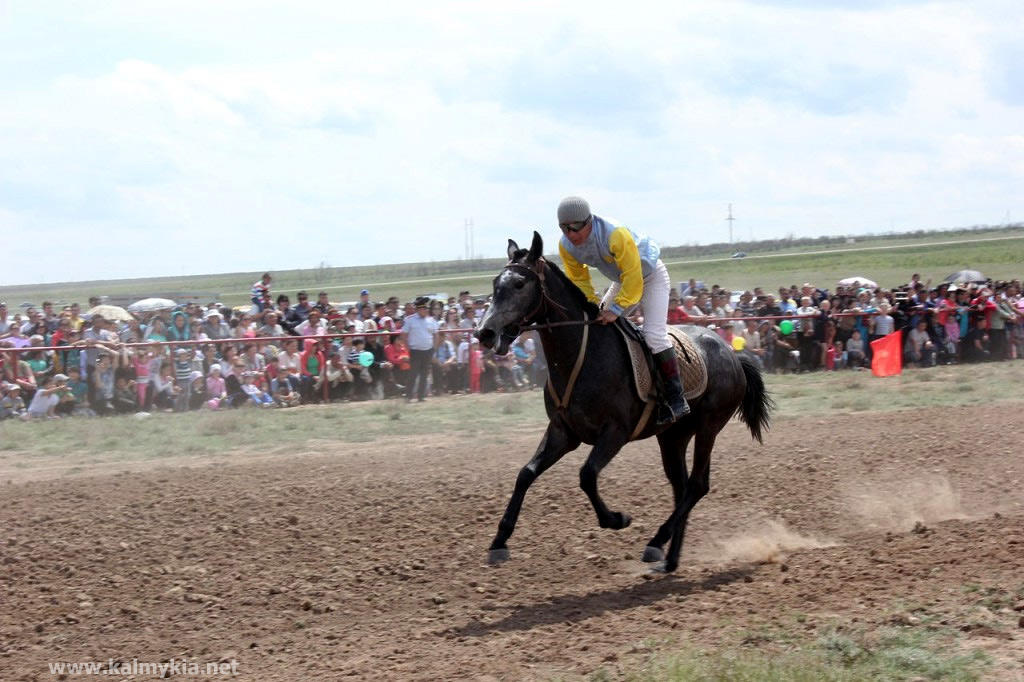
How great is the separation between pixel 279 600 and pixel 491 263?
10532 centimetres

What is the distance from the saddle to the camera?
26.6 feet

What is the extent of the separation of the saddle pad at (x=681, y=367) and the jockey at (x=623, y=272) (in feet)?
0.47

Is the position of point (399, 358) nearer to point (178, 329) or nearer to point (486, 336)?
point (178, 329)

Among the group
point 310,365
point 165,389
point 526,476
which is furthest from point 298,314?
point 526,476

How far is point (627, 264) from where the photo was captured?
306 inches

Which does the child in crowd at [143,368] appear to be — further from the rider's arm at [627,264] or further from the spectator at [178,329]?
the rider's arm at [627,264]

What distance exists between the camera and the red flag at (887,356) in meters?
20.5

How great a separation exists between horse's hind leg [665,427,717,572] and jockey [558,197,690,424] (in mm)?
662

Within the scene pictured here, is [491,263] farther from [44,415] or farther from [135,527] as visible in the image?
[135,527]

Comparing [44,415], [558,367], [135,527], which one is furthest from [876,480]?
[44,415]

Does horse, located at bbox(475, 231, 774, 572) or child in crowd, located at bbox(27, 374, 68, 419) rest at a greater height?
horse, located at bbox(475, 231, 774, 572)

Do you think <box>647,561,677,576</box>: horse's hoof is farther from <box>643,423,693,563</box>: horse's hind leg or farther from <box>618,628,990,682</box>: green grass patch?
<box>618,628,990,682</box>: green grass patch

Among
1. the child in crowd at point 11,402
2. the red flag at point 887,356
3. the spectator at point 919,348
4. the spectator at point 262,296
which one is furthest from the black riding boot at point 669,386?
the spectator at point 919,348

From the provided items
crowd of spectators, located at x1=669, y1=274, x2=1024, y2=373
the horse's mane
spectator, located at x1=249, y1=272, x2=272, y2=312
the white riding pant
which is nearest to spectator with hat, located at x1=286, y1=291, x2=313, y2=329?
spectator, located at x1=249, y1=272, x2=272, y2=312
